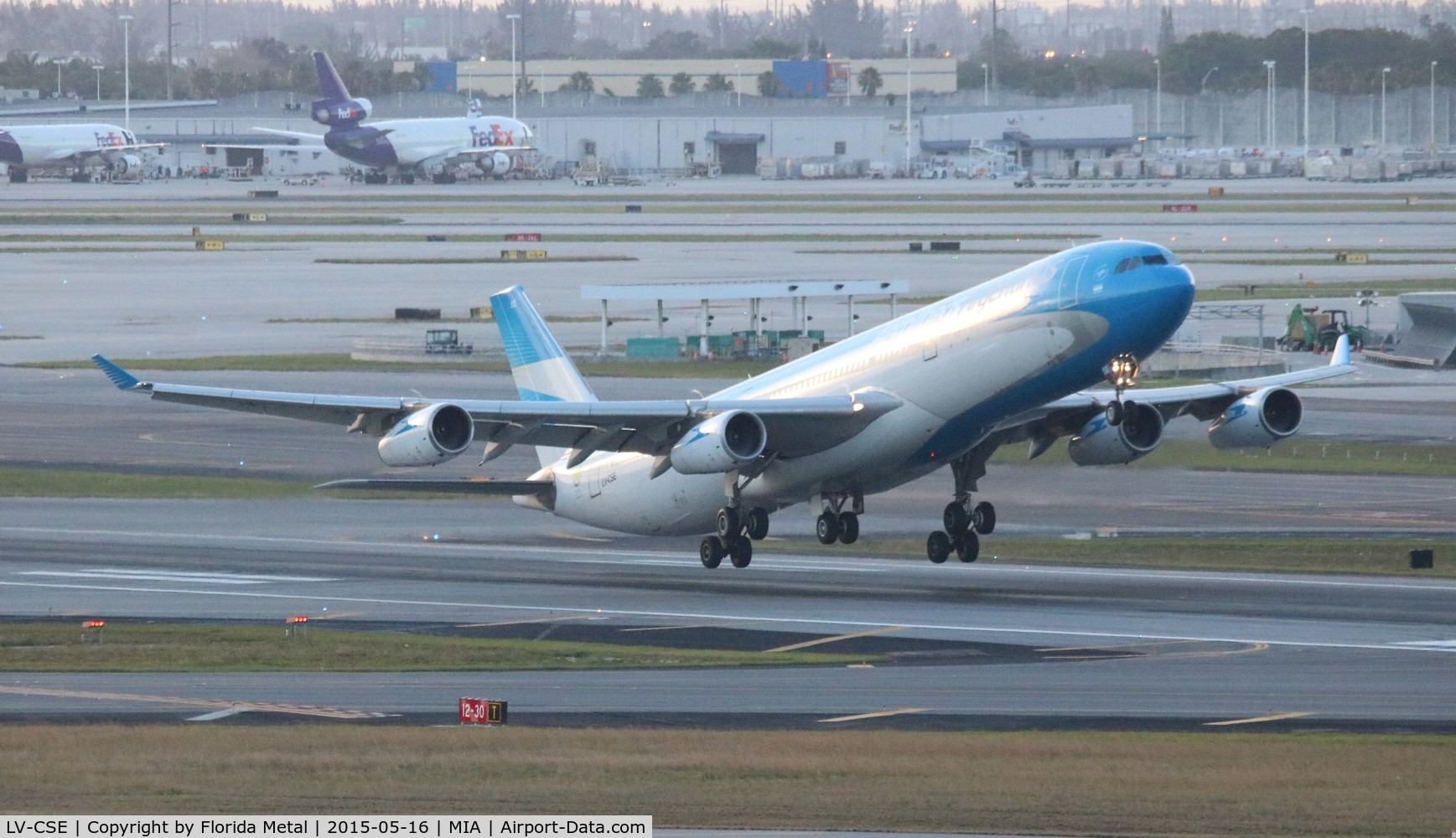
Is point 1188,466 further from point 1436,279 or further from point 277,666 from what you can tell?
point 1436,279

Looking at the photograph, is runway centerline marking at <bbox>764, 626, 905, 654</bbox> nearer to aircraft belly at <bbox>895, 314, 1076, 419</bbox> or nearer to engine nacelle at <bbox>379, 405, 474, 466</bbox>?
aircraft belly at <bbox>895, 314, 1076, 419</bbox>

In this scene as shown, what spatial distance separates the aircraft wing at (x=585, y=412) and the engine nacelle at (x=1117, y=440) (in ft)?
17.2

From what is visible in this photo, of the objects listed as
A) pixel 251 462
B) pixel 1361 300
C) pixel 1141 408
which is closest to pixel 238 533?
pixel 251 462

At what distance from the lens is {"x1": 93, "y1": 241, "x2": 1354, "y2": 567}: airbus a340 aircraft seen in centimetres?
4375

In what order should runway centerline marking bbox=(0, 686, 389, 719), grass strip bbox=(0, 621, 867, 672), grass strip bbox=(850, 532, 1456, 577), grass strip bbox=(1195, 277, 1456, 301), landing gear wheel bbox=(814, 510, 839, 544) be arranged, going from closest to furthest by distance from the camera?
runway centerline marking bbox=(0, 686, 389, 719)
grass strip bbox=(0, 621, 867, 672)
landing gear wheel bbox=(814, 510, 839, 544)
grass strip bbox=(850, 532, 1456, 577)
grass strip bbox=(1195, 277, 1456, 301)

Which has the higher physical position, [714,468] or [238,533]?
[714,468]

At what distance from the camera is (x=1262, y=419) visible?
4875cm

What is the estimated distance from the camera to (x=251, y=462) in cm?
7562

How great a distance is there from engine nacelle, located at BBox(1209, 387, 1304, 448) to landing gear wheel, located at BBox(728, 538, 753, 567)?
1190 centimetres

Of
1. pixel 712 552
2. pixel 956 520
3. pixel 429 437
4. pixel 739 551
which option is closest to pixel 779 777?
pixel 429 437

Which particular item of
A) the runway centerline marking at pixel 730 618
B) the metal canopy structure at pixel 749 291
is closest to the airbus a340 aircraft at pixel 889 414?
the runway centerline marking at pixel 730 618

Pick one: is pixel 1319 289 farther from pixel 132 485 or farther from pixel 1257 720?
pixel 1257 720

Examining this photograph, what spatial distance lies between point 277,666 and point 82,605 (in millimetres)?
10174

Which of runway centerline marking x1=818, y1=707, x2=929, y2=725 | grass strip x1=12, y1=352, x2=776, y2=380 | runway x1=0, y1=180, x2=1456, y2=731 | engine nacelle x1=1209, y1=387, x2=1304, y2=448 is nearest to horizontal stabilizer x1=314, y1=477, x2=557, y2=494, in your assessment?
runway x1=0, y1=180, x2=1456, y2=731
